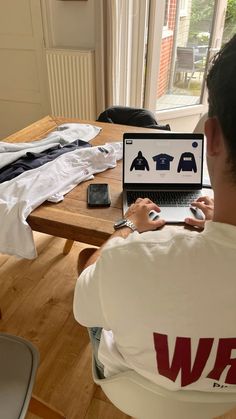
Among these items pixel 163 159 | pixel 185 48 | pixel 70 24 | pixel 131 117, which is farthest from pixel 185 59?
pixel 163 159

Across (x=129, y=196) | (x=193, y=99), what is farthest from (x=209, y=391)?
(x=193, y=99)

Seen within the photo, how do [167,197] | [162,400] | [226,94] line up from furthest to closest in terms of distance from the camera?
[167,197] < [162,400] < [226,94]

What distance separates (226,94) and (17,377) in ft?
2.92

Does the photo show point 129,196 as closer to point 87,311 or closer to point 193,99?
point 87,311

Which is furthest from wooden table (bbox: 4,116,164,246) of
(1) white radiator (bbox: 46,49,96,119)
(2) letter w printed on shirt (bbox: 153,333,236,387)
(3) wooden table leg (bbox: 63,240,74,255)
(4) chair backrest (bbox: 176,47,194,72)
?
(4) chair backrest (bbox: 176,47,194,72)

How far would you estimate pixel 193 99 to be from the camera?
3.54 meters

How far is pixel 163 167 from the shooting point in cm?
118

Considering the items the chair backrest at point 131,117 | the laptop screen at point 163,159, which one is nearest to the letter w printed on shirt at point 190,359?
the laptop screen at point 163,159

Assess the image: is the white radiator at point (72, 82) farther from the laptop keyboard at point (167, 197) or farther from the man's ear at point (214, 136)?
the man's ear at point (214, 136)

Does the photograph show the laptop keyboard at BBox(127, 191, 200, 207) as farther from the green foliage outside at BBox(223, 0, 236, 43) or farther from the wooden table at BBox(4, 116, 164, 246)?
the green foliage outside at BBox(223, 0, 236, 43)

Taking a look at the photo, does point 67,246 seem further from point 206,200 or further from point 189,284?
point 189,284

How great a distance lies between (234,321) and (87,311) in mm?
276

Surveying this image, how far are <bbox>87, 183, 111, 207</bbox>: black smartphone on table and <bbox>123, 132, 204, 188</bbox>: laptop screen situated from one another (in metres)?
0.08

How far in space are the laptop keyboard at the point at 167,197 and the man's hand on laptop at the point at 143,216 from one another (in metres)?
0.09
